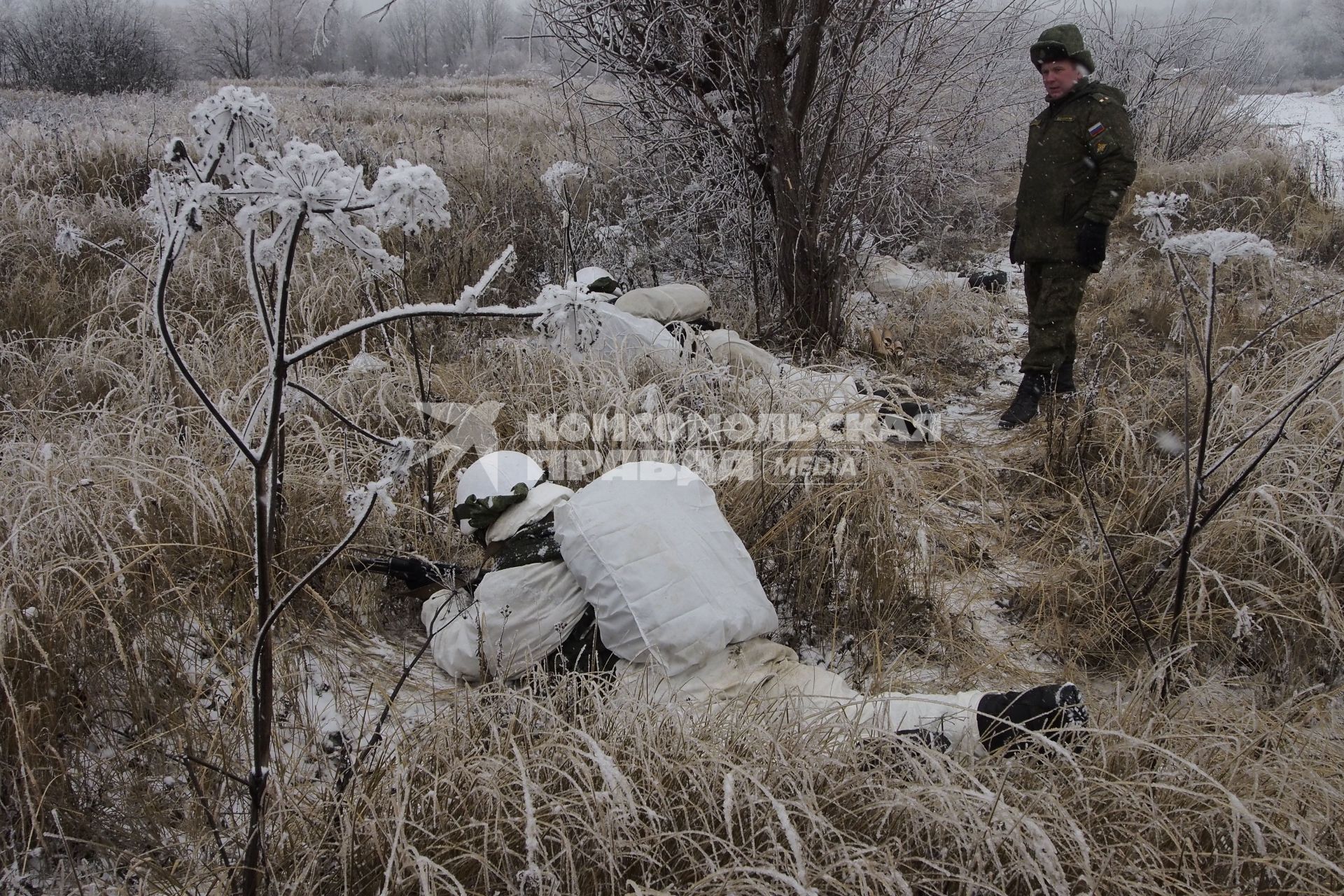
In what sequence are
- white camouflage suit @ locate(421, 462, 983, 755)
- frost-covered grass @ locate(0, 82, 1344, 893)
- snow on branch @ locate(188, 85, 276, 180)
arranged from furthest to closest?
1. white camouflage suit @ locate(421, 462, 983, 755)
2. frost-covered grass @ locate(0, 82, 1344, 893)
3. snow on branch @ locate(188, 85, 276, 180)

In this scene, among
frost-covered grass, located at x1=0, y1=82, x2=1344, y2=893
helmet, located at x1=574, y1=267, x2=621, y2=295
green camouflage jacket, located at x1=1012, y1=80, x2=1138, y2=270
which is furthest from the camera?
helmet, located at x1=574, y1=267, x2=621, y2=295

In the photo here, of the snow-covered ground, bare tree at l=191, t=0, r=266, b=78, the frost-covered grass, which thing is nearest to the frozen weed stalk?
the frost-covered grass

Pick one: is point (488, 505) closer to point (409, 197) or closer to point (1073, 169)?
point (409, 197)

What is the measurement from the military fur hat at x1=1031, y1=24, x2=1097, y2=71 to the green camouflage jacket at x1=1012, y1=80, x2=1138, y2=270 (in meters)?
0.14

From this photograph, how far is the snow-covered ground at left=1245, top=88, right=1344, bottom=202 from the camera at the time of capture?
27.5ft

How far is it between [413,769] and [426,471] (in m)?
1.41

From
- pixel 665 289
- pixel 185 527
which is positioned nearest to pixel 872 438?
pixel 665 289

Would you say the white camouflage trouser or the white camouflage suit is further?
the white camouflage suit

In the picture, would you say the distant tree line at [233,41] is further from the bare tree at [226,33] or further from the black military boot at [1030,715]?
the black military boot at [1030,715]

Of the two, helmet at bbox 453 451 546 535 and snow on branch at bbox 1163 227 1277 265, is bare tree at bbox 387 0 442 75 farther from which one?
snow on branch at bbox 1163 227 1277 265

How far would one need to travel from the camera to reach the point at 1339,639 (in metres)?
2.23

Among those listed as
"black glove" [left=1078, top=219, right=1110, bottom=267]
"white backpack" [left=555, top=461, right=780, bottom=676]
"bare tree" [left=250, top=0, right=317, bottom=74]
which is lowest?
"white backpack" [left=555, top=461, right=780, bottom=676]

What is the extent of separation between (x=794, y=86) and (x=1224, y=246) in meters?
2.95

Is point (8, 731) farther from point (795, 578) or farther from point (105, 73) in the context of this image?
point (105, 73)
